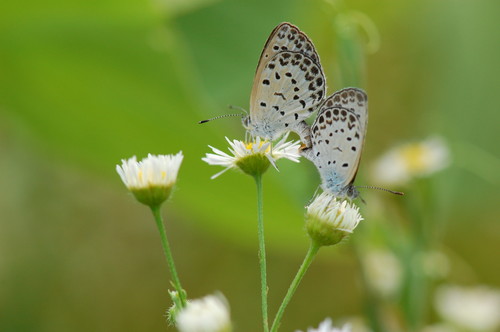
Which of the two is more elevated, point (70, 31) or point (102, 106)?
point (70, 31)

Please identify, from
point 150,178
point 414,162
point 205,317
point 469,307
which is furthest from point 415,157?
point 205,317

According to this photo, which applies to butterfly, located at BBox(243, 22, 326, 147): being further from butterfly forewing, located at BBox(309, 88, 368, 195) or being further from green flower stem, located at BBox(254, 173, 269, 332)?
green flower stem, located at BBox(254, 173, 269, 332)

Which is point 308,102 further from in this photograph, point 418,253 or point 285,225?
point 285,225

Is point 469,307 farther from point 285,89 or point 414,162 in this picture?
point 285,89

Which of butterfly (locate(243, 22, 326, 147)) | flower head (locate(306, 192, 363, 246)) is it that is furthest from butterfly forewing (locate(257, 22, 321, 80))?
flower head (locate(306, 192, 363, 246))

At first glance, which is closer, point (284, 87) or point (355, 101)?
point (355, 101)

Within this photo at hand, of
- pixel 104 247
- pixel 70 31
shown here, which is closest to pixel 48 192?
pixel 104 247

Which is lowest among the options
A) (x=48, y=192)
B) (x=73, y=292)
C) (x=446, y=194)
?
(x=446, y=194)
